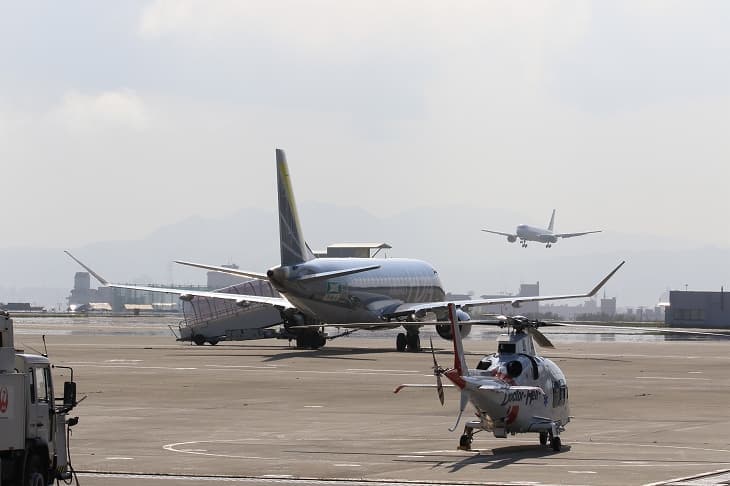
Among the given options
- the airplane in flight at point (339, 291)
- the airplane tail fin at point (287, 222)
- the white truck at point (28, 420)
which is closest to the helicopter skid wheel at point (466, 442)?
the white truck at point (28, 420)

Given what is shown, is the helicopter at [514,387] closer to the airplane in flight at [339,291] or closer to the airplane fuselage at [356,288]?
the airplane in flight at [339,291]

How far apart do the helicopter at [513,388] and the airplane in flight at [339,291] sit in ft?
117

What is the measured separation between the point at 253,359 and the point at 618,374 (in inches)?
779

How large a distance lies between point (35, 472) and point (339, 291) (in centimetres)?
5558

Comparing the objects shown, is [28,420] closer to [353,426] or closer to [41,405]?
[41,405]

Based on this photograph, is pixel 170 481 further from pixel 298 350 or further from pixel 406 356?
pixel 298 350

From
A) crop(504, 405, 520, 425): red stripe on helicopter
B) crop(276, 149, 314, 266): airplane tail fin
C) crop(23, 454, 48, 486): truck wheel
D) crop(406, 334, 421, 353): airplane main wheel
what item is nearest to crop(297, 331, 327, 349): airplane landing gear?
crop(406, 334, 421, 353): airplane main wheel

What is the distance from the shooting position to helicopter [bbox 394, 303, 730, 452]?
99.4 ft

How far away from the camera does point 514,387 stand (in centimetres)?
3138

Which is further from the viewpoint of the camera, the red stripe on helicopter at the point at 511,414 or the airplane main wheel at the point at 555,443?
the airplane main wheel at the point at 555,443

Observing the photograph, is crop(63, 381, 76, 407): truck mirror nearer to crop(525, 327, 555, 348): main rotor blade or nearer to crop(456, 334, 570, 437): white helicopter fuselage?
crop(456, 334, 570, 437): white helicopter fuselage

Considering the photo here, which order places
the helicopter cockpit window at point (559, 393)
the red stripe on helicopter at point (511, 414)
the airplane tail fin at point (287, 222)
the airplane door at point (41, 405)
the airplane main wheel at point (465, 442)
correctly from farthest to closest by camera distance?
the airplane tail fin at point (287, 222)
the helicopter cockpit window at point (559, 393)
the airplane main wheel at point (465, 442)
the red stripe on helicopter at point (511, 414)
the airplane door at point (41, 405)

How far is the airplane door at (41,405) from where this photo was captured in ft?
74.2

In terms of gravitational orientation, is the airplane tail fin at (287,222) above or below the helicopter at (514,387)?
above
